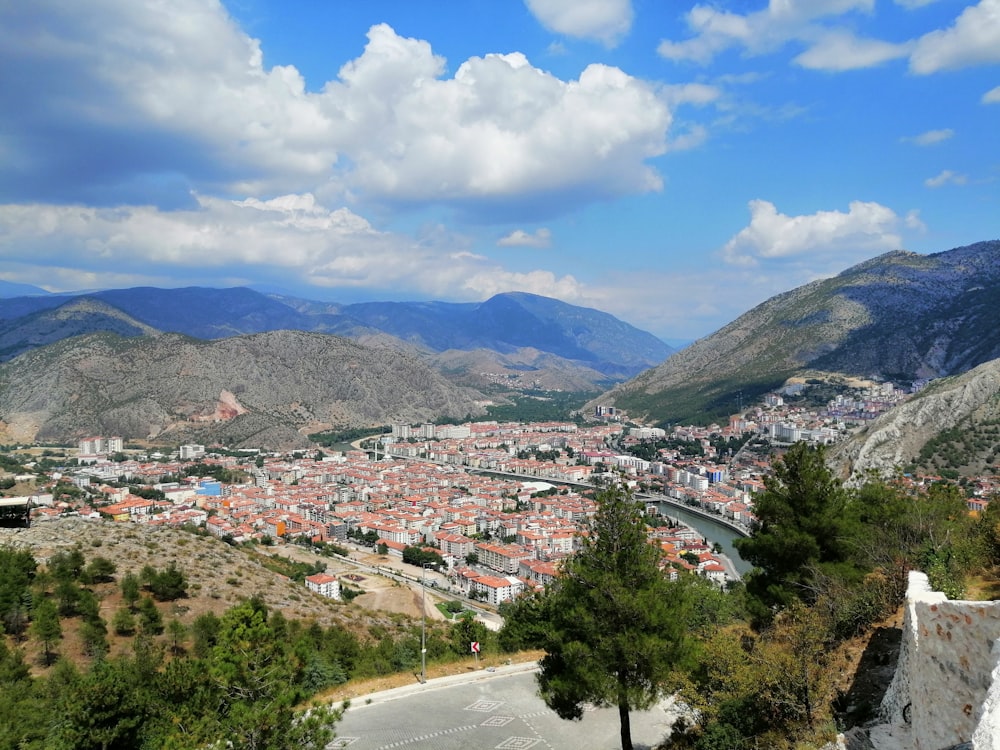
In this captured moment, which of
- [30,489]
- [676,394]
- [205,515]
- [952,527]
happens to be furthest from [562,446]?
[952,527]

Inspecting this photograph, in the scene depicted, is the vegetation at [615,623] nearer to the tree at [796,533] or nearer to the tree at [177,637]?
the tree at [796,533]

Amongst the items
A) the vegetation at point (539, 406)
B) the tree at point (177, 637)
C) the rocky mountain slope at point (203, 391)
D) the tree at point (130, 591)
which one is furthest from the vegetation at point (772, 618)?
the vegetation at point (539, 406)

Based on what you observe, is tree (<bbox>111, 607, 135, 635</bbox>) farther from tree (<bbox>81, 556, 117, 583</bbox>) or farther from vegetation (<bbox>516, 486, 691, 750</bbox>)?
vegetation (<bbox>516, 486, 691, 750</bbox>)

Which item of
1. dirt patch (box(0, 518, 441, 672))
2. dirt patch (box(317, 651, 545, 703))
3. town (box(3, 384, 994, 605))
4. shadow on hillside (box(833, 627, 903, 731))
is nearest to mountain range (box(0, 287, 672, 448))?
town (box(3, 384, 994, 605))

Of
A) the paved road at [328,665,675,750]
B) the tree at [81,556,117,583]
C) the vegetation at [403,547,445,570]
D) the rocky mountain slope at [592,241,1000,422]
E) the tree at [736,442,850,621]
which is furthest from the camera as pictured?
the rocky mountain slope at [592,241,1000,422]

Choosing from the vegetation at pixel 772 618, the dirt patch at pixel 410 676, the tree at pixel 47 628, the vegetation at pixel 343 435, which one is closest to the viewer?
the vegetation at pixel 772 618
